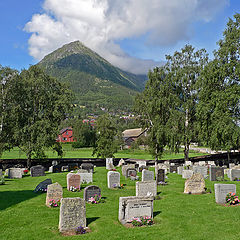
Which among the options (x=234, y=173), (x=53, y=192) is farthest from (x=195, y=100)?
(x=53, y=192)

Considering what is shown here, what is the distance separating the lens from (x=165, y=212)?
12672mm

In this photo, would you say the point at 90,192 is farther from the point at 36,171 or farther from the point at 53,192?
the point at 36,171

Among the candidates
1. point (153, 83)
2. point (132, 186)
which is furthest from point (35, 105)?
point (132, 186)

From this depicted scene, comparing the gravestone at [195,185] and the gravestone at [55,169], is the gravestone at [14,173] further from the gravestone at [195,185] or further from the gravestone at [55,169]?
the gravestone at [195,185]

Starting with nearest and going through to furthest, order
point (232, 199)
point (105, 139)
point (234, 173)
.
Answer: point (232, 199)
point (234, 173)
point (105, 139)

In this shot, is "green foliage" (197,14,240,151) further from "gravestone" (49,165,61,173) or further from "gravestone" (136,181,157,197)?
"gravestone" (49,165,61,173)

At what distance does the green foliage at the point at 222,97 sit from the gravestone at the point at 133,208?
1960 centimetres

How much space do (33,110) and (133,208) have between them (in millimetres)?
27741

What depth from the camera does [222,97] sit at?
29.0 meters

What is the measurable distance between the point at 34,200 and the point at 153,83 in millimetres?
22555

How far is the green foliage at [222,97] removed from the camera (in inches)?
1123

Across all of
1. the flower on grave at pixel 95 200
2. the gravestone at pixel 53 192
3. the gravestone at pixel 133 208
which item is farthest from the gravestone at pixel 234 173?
the gravestone at pixel 53 192

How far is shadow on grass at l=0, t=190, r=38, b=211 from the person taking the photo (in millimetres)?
14281

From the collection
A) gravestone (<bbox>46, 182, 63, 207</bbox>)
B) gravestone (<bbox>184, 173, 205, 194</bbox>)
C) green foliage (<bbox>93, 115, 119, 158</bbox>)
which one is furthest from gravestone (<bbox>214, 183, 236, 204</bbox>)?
green foliage (<bbox>93, 115, 119, 158</bbox>)
